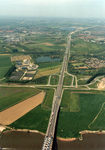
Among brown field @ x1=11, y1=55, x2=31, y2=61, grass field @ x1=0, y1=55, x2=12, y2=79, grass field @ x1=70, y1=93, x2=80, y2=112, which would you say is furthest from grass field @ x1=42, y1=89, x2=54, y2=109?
brown field @ x1=11, y1=55, x2=31, y2=61

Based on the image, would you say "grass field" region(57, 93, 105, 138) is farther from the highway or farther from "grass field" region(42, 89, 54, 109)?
"grass field" region(42, 89, 54, 109)

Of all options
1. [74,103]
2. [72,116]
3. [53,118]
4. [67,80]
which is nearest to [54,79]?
[67,80]

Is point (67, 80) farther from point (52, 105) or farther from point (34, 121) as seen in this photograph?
point (34, 121)

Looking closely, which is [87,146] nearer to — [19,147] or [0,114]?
[19,147]

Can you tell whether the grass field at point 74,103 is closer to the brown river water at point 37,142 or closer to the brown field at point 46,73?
the brown river water at point 37,142

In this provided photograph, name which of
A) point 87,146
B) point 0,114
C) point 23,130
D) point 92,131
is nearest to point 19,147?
point 23,130
